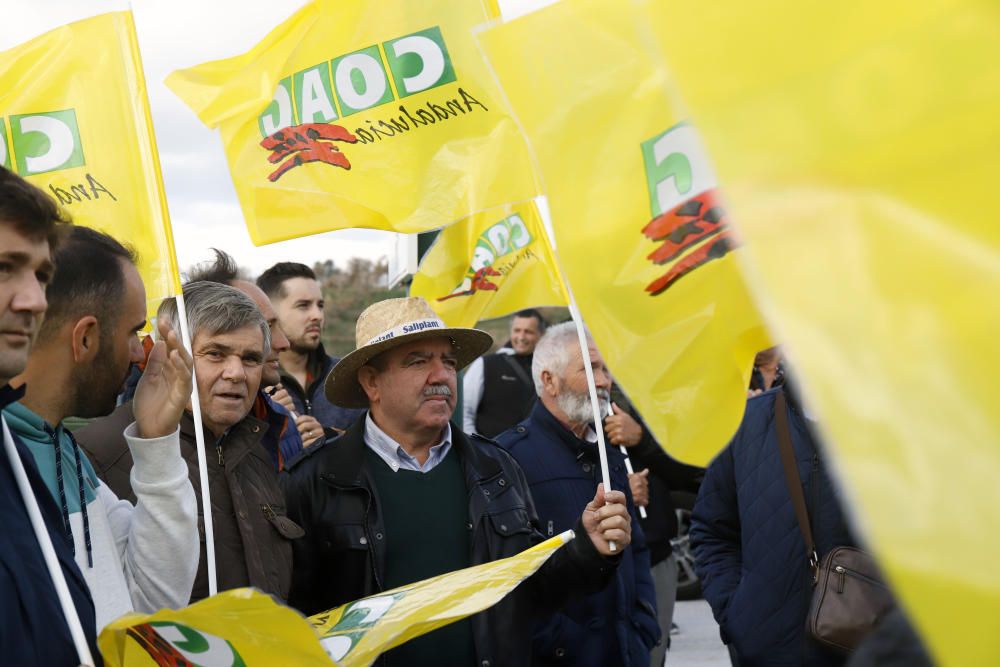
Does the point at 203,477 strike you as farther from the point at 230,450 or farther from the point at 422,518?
the point at 422,518

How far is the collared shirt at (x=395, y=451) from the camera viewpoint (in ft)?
13.8

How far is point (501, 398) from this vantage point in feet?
27.7

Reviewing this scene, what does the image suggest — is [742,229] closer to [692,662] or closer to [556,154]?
[556,154]

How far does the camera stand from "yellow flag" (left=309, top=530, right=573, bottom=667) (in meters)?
2.55

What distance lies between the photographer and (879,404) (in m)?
1.23

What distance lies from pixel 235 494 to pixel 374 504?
497 mm

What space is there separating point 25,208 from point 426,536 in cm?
199

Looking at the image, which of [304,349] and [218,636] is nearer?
[218,636]

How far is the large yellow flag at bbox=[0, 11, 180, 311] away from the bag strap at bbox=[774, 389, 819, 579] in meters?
2.19

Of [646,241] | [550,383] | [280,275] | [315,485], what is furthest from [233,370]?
[280,275]

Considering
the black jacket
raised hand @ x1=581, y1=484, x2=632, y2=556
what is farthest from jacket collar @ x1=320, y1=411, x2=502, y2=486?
raised hand @ x1=581, y1=484, x2=632, y2=556

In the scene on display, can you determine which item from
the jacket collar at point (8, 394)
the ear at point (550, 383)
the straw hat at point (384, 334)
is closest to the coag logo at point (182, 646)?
the jacket collar at point (8, 394)

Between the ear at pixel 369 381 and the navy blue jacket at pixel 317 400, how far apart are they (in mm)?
1701

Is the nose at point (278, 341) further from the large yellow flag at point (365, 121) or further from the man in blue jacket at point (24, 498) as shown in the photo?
the man in blue jacket at point (24, 498)
